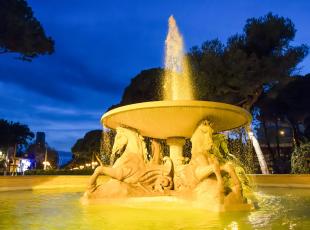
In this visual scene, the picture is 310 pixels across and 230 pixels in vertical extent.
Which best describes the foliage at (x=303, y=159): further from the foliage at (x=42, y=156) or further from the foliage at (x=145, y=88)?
the foliage at (x=42, y=156)

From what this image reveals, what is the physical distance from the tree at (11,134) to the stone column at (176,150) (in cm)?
3464

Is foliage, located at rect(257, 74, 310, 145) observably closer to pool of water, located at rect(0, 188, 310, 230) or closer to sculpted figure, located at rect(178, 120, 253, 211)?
sculpted figure, located at rect(178, 120, 253, 211)

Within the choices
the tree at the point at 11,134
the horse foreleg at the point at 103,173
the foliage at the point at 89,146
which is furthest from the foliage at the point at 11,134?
the horse foreleg at the point at 103,173

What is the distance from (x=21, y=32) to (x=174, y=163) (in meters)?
12.1

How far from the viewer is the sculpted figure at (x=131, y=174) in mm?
6918

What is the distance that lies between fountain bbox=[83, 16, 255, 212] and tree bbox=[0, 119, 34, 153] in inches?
1364

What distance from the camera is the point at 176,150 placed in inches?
336

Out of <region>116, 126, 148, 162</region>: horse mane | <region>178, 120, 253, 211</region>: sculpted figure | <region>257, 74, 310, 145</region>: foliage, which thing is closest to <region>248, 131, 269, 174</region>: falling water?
<region>257, 74, 310, 145</region>: foliage

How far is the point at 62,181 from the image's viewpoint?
1388 centimetres

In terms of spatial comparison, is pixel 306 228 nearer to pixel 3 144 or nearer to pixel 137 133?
pixel 137 133

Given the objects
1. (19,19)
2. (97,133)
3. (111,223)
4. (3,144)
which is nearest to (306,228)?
(111,223)

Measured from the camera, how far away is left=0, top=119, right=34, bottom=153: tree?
127 ft

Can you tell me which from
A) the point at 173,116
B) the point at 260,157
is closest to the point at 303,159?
the point at 260,157

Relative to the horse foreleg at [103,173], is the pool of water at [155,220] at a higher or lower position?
lower
